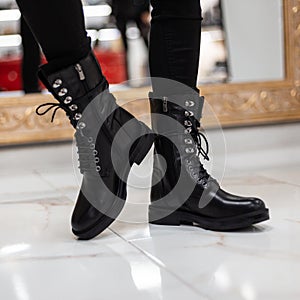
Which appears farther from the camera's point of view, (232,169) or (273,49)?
(273,49)

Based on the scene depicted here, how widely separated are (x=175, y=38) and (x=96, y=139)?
23 centimetres

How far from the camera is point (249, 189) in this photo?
1467 millimetres

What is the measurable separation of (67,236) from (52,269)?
195mm

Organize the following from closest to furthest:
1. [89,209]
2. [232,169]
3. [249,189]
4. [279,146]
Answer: [89,209]
[249,189]
[232,169]
[279,146]

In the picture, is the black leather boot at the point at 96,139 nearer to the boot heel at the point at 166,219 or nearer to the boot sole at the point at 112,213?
the boot sole at the point at 112,213

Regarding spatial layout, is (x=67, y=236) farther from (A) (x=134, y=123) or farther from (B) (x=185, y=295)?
(B) (x=185, y=295)

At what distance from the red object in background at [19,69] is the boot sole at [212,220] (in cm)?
90

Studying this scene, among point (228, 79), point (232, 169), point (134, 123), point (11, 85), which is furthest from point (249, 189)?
point (11, 85)

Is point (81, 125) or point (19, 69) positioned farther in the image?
point (19, 69)

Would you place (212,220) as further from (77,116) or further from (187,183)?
(77,116)

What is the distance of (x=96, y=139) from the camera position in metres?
1.01

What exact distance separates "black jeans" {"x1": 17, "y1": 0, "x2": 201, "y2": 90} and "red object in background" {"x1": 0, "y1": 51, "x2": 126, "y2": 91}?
85 cm

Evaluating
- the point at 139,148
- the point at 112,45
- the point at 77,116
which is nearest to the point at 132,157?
the point at 139,148

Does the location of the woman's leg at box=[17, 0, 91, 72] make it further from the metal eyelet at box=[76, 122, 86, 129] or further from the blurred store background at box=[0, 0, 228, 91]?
A: the blurred store background at box=[0, 0, 228, 91]
